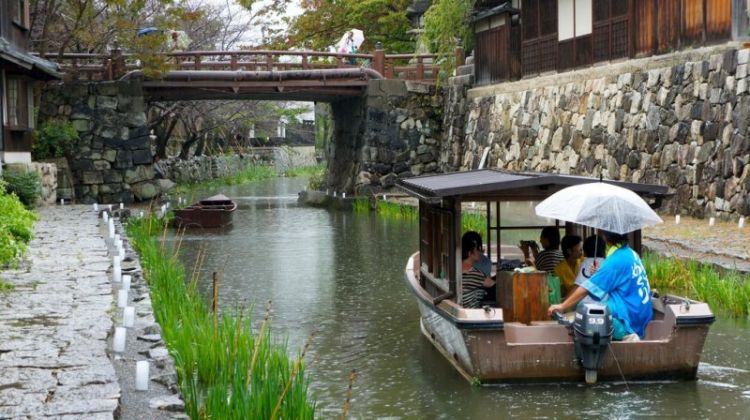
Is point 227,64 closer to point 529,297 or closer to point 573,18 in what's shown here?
point 573,18

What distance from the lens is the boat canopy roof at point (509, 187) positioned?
9688 mm

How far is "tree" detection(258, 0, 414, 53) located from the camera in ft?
136

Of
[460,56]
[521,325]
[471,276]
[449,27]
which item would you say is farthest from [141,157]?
[521,325]

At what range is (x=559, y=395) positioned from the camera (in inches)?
351

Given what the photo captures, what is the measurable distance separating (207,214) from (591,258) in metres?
17.0

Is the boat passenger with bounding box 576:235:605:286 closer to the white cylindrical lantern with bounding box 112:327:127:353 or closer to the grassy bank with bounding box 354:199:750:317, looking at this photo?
the grassy bank with bounding box 354:199:750:317

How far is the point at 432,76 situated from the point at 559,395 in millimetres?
26718

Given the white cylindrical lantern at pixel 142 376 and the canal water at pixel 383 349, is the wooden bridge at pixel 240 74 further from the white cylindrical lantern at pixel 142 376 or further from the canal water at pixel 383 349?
the white cylindrical lantern at pixel 142 376

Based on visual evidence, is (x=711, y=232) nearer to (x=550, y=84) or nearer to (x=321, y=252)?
(x=321, y=252)

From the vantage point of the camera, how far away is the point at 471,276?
1023cm

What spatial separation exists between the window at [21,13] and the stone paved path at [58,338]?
12.4 m

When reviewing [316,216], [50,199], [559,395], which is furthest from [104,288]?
[316,216]

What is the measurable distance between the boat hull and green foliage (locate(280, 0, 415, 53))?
108ft

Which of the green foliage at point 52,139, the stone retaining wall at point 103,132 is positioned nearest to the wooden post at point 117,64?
the stone retaining wall at point 103,132
